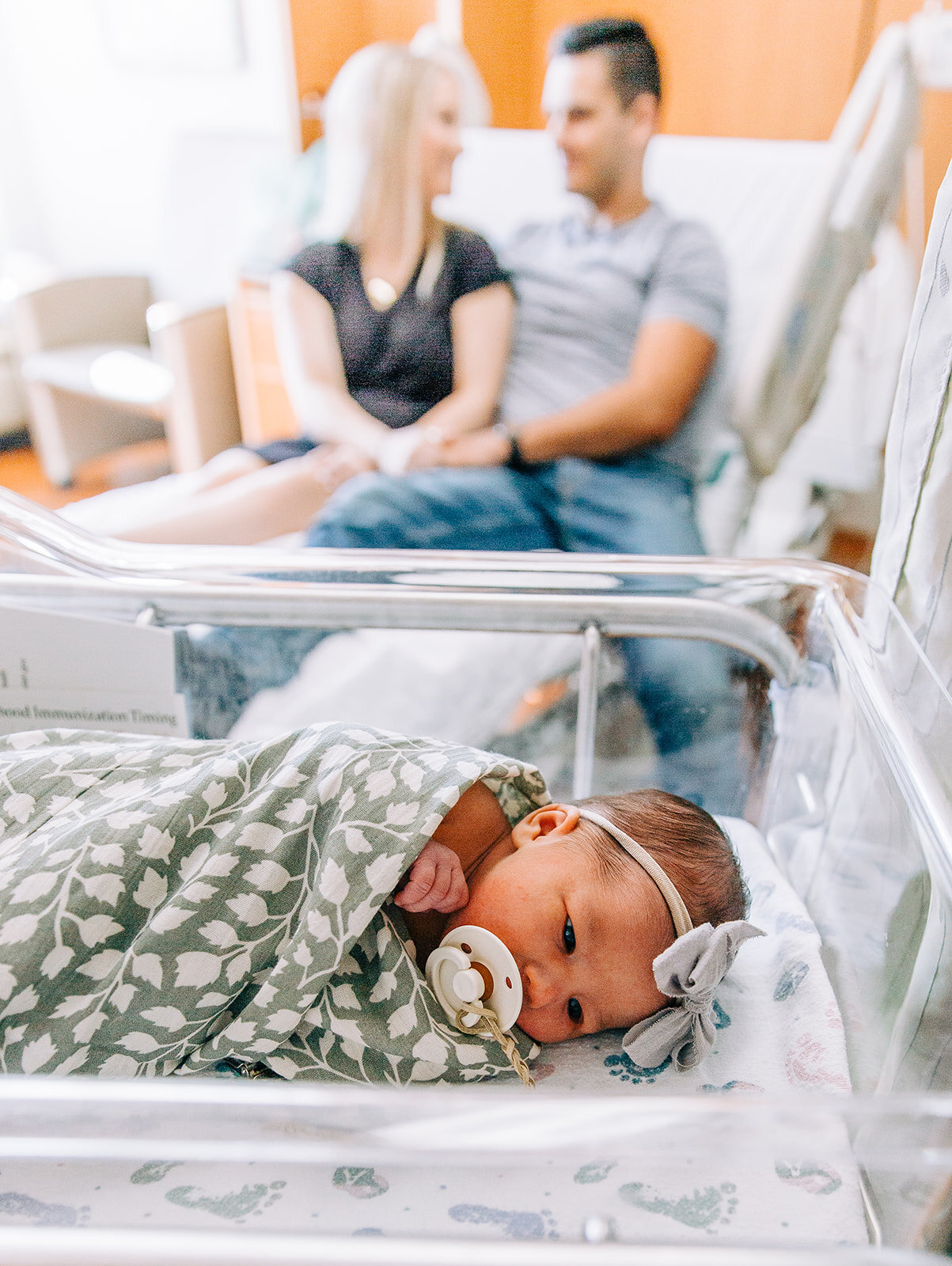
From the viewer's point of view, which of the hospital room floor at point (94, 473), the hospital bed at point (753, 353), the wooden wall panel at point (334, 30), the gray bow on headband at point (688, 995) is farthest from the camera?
the hospital room floor at point (94, 473)

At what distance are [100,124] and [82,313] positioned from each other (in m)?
0.77

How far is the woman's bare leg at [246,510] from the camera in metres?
1.56

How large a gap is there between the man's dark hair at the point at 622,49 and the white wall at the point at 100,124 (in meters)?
1.09

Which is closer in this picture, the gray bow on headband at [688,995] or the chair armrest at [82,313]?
the gray bow on headband at [688,995]

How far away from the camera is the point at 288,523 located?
1.72 m

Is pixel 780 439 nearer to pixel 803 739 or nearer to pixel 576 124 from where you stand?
pixel 576 124

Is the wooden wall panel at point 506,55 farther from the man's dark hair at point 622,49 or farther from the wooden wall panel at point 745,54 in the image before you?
the man's dark hair at point 622,49

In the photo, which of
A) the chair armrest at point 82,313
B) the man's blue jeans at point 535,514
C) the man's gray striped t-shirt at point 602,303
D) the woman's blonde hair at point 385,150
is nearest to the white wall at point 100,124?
the chair armrest at point 82,313

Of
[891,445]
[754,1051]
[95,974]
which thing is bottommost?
[754,1051]

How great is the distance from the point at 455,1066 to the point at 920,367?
23.9 inches

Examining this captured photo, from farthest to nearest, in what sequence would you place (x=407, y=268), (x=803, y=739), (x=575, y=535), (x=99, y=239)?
1. (x=99, y=239)
2. (x=407, y=268)
3. (x=575, y=535)
4. (x=803, y=739)

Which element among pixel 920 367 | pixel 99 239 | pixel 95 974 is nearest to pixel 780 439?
pixel 920 367

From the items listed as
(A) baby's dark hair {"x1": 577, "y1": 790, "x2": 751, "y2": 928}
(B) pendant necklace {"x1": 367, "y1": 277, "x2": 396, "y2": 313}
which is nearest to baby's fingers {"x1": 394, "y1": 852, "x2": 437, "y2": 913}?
(A) baby's dark hair {"x1": 577, "y1": 790, "x2": 751, "y2": 928}

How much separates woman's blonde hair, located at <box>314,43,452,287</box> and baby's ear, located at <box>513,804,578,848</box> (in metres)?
1.47
